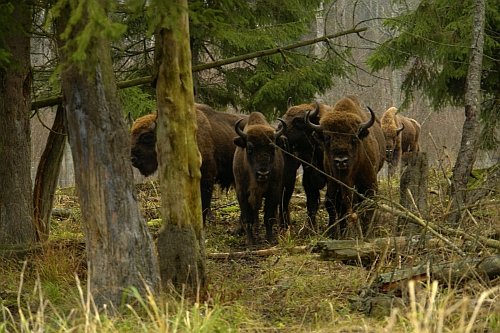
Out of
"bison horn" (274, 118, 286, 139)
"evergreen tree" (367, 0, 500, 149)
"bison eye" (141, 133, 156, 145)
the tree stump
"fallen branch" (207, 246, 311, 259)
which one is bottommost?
"fallen branch" (207, 246, 311, 259)

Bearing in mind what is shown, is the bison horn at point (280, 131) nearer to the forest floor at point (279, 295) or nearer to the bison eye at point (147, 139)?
the forest floor at point (279, 295)

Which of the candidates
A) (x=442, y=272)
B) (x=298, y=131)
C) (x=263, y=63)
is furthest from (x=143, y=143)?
(x=442, y=272)

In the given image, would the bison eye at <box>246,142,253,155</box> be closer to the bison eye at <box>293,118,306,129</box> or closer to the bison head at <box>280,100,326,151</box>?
the bison head at <box>280,100,326,151</box>

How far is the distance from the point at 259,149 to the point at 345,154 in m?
1.60

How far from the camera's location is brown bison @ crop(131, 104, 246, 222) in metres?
13.7

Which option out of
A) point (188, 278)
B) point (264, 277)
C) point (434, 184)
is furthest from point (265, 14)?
point (188, 278)

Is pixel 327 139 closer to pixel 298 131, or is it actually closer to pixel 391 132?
pixel 298 131

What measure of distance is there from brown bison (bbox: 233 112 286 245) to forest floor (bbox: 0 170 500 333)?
1.22 meters

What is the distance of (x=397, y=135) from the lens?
21.1 m

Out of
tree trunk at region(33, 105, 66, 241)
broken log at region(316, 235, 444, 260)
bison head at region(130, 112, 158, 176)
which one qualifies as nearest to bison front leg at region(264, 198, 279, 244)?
bison head at region(130, 112, 158, 176)

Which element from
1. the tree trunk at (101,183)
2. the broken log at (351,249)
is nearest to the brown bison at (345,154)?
the broken log at (351,249)

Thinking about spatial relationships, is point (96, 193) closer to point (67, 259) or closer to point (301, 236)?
point (67, 259)

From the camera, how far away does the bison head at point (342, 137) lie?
36.5 ft

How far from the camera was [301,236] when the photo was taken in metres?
11.8
